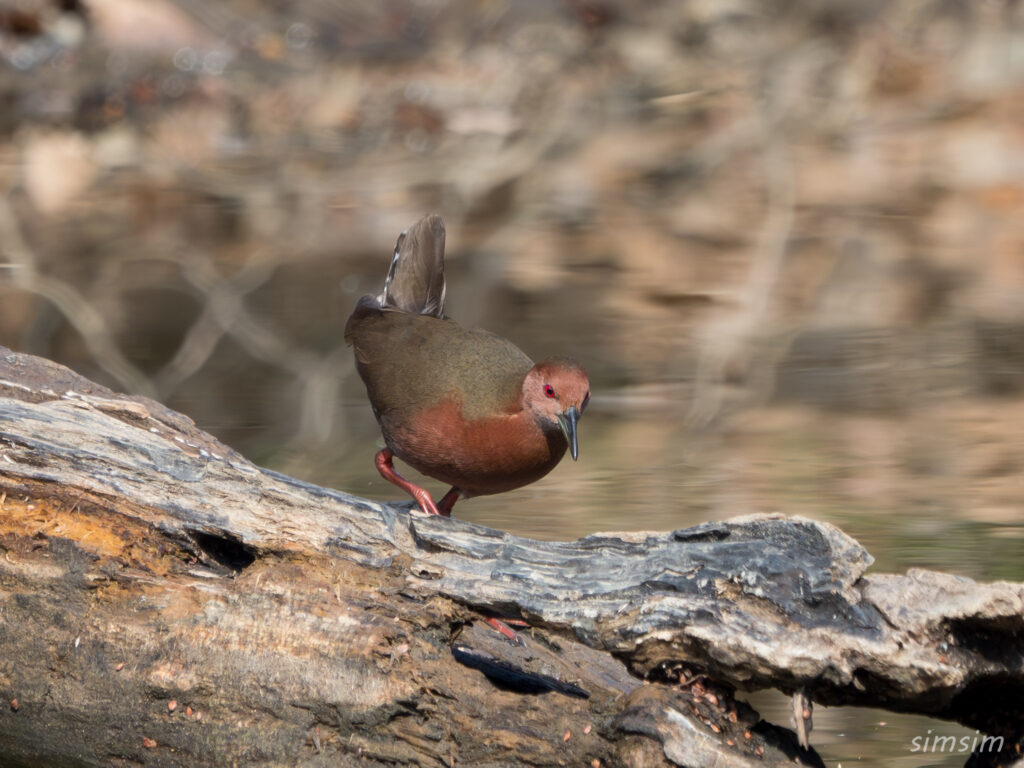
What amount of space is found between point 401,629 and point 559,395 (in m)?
0.78

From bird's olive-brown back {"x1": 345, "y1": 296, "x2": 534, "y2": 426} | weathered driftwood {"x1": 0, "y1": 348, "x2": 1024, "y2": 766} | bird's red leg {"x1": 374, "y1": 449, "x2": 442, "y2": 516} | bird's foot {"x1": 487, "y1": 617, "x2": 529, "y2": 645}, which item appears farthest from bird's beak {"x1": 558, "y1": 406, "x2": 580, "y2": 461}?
bird's foot {"x1": 487, "y1": 617, "x2": 529, "y2": 645}

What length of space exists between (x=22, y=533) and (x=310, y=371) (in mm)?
2833

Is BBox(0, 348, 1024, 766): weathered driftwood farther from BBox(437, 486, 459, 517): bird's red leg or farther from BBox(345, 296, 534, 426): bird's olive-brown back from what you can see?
BBox(437, 486, 459, 517): bird's red leg

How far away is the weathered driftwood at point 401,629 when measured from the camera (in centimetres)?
229

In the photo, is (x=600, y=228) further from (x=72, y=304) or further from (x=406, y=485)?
(x=406, y=485)

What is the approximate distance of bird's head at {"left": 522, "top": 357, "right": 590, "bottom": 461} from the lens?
3061mm

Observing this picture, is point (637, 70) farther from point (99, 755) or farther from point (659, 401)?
point (99, 755)

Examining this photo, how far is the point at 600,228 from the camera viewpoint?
301 inches

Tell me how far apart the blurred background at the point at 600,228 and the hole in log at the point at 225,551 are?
1251 mm

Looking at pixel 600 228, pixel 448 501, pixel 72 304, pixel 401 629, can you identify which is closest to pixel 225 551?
pixel 401 629

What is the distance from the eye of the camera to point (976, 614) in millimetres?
2230

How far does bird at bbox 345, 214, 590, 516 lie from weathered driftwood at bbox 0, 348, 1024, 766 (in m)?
0.47

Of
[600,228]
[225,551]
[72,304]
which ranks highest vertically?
[600,228]

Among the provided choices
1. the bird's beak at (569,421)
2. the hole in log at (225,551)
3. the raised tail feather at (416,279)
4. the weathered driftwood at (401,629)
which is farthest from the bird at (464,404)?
the hole in log at (225,551)
